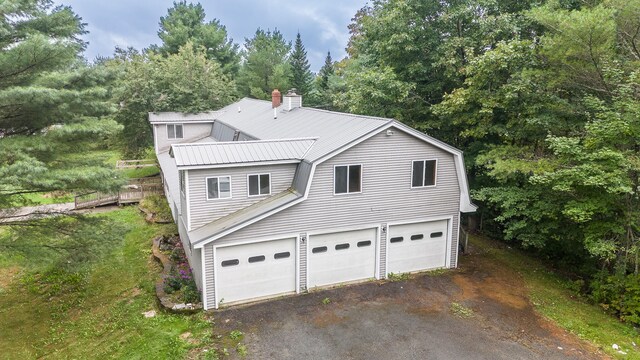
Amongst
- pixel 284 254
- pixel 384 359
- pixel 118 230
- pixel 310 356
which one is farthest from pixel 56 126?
pixel 384 359

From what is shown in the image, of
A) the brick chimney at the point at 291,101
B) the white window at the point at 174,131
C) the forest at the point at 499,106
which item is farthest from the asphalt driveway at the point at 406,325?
the white window at the point at 174,131

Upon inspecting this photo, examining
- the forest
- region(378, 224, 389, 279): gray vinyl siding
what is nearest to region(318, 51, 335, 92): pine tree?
the forest

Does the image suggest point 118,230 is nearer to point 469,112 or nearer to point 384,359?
point 384,359

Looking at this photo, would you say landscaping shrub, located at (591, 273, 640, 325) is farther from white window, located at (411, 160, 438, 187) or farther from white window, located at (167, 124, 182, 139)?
white window, located at (167, 124, 182, 139)

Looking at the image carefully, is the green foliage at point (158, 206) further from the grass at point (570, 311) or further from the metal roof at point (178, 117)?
the grass at point (570, 311)

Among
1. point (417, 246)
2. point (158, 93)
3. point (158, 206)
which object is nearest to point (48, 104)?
point (417, 246)

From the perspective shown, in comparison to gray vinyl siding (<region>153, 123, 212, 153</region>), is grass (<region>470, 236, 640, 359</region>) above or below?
below
